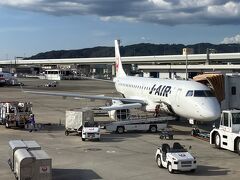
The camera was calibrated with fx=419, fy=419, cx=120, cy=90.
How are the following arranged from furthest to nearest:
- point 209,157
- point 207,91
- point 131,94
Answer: point 131,94 < point 207,91 < point 209,157

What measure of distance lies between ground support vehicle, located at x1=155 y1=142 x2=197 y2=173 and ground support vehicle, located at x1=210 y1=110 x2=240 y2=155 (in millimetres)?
6133

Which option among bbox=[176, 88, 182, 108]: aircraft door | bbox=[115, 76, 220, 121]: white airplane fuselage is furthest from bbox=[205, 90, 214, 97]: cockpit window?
bbox=[176, 88, 182, 108]: aircraft door

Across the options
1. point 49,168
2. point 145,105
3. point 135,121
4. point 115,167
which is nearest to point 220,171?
point 115,167

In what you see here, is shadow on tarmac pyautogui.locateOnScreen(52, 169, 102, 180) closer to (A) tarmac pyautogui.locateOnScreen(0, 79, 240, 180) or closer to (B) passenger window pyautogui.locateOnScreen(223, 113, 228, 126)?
(A) tarmac pyautogui.locateOnScreen(0, 79, 240, 180)

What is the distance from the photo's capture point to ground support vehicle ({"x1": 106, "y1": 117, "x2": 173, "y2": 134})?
3719 cm

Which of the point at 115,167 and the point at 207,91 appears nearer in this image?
the point at 115,167

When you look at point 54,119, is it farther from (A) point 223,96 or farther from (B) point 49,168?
(B) point 49,168

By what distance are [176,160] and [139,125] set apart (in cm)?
1574

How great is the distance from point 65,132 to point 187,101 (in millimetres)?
10853

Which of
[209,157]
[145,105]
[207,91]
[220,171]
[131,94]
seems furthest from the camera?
[131,94]

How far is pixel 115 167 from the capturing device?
23.6 metres

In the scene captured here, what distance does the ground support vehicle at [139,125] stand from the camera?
122 ft

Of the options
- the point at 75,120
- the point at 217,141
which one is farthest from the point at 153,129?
the point at 217,141

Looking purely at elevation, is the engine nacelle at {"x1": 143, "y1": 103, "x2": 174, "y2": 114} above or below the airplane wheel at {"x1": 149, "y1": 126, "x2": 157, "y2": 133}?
above
